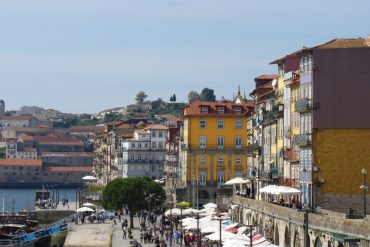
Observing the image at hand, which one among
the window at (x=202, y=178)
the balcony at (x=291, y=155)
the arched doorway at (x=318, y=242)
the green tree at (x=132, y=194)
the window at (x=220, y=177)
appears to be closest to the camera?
the arched doorway at (x=318, y=242)

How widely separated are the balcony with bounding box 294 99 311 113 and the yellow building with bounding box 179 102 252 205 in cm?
5775

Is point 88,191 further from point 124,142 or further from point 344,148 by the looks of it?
point 344,148

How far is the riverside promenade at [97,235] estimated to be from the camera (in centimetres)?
9619

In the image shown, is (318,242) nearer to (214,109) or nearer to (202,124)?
(202,124)

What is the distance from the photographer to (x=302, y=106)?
7294 centimetres

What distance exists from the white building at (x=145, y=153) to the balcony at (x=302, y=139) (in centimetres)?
11696

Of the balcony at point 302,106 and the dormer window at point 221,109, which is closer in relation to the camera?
the balcony at point 302,106

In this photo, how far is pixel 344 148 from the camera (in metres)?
70.9

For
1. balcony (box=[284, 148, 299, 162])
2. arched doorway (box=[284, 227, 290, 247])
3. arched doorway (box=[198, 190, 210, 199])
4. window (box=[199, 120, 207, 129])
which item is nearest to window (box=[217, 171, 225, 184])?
arched doorway (box=[198, 190, 210, 199])

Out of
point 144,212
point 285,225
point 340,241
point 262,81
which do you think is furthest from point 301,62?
point 144,212

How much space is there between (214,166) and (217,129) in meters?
3.88

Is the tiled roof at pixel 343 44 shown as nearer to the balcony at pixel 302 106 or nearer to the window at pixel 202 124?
the balcony at pixel 302 106

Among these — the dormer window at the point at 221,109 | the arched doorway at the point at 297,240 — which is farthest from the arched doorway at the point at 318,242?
the dormer window at the point at 221,109

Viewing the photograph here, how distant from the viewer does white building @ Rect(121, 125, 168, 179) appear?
191625 millimetres
